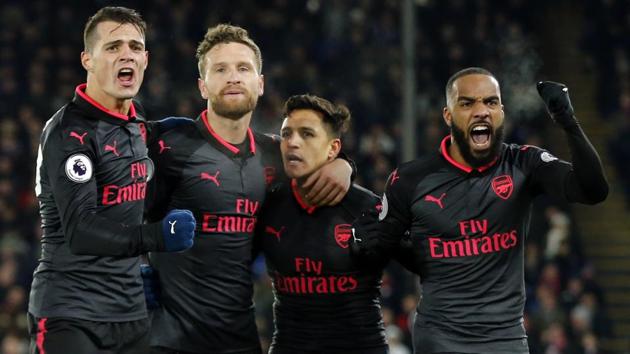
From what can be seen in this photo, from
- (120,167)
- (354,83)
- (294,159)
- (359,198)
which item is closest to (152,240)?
(120,167)

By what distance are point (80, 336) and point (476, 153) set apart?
2.02m

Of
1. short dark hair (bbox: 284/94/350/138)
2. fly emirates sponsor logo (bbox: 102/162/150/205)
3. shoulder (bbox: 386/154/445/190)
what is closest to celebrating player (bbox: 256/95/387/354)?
short dark hair (bbox: 284/94/350/138)

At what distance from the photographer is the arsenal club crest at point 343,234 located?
5.48 m

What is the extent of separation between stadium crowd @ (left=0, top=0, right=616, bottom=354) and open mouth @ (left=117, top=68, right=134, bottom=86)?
6163 mm

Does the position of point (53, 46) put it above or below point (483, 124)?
above

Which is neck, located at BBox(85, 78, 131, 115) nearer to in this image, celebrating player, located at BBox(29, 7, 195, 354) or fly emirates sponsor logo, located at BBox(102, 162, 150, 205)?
celebrating player, located at BBox(29, 7, 195, 354)

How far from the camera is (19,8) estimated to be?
603 inches

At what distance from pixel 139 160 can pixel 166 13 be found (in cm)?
1109

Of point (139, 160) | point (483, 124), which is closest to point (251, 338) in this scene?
point (139, 160)

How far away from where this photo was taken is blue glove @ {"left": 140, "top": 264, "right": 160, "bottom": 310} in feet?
17.5

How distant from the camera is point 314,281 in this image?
542 centimetres

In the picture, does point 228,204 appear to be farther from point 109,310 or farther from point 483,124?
point 483,124

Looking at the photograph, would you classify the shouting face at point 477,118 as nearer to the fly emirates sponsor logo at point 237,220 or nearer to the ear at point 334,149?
the ear at point 334,149

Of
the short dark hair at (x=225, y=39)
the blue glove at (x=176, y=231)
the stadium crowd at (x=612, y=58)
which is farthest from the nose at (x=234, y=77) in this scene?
the stadium crowd at (x=612, y=58)
